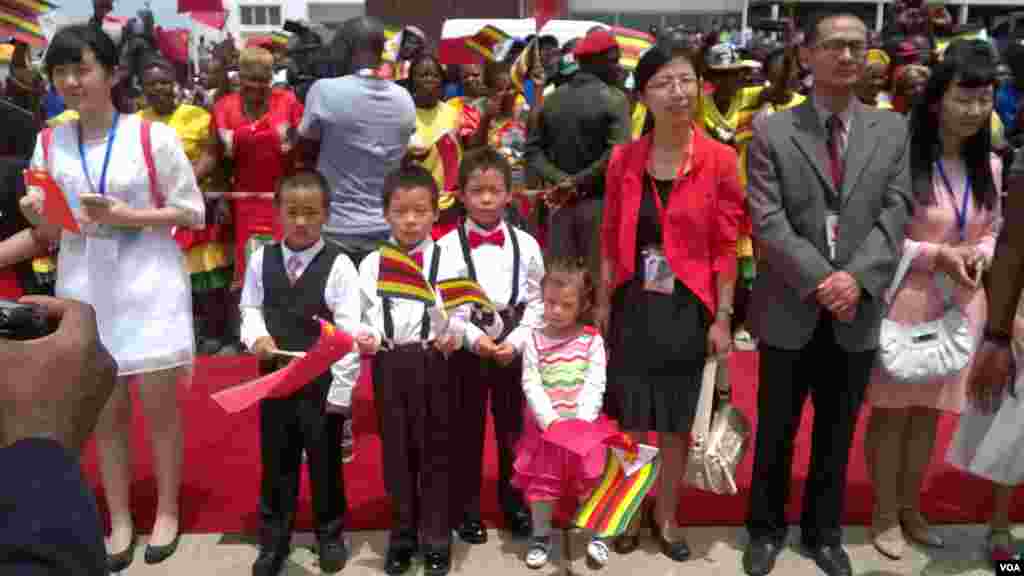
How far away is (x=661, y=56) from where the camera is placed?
10.1 feet

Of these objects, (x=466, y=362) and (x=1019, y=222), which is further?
(x=466, y=362)

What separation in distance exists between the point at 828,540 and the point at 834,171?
4.59 feet

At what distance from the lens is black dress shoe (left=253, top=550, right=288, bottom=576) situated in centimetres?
318

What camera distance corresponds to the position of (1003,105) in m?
6.99

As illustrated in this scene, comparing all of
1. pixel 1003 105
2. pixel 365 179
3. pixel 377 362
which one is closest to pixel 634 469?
pixel 377 362

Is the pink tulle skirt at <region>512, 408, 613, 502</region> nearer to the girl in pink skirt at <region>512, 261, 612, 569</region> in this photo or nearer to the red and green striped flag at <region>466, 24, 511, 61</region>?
the girl in pink skirt at <region>512, 261, 612, 569</region>

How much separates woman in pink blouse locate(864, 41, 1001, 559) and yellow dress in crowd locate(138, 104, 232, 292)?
3919 mm

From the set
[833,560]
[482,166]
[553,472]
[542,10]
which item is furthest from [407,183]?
[542,10]

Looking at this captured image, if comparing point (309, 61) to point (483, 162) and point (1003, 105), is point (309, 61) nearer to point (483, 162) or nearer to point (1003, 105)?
point (483, 162)

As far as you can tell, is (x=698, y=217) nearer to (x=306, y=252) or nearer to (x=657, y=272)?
(x=657, y=272)

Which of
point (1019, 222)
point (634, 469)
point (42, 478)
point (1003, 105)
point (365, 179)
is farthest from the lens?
point (1003, 105)

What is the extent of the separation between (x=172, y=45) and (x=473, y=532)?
1143 cm

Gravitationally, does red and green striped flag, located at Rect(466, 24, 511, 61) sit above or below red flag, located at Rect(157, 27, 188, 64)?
below

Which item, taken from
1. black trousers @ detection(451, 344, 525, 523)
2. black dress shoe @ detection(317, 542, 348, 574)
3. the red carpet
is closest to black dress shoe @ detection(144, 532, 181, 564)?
the red carpet
